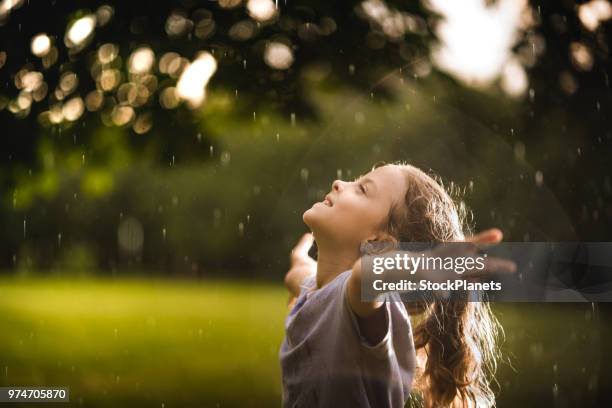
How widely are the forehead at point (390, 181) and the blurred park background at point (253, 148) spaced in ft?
4.71

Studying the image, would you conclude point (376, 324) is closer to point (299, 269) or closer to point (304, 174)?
point (299, 269)

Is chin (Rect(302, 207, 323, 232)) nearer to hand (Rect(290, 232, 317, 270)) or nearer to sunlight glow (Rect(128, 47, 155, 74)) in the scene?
hand (Rect(290, 232, 317, 270))

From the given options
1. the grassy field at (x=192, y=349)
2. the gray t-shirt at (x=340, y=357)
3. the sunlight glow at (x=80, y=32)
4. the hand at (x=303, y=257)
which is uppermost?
the sunlight glow at (x=80, y=32)

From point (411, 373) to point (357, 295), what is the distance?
1.33 ft

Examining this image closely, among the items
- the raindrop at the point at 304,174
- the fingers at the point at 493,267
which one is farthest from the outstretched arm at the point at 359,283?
the raindrop at the point at 304,174

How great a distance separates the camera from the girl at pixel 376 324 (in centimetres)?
141

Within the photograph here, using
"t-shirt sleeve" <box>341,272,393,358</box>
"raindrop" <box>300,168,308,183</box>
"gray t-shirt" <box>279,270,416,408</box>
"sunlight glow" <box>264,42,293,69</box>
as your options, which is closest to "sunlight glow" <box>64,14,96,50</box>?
"sunlight glow" <box>264,42,293,69</box>

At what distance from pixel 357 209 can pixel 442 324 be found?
430 mm

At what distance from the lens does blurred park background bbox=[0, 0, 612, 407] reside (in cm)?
309

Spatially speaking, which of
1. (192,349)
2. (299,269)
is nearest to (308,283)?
(299,269)

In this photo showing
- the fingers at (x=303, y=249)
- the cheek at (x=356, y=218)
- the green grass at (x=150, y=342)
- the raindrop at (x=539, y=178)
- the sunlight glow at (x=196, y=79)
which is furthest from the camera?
the raindrop at (x=539, y=178)

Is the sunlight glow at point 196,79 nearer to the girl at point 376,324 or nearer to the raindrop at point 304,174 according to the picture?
the girl at point 376,324

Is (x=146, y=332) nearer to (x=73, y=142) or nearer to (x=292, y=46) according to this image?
(x=73, y=142)

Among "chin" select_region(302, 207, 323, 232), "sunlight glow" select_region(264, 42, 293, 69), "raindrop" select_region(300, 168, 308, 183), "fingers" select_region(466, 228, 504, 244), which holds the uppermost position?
"raindrop" select_region(300, 168, 308, 183)
